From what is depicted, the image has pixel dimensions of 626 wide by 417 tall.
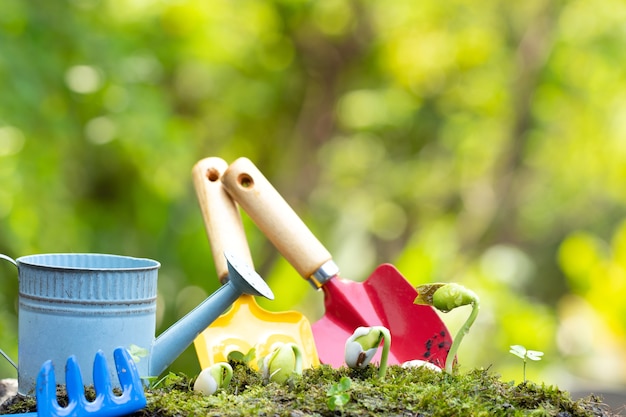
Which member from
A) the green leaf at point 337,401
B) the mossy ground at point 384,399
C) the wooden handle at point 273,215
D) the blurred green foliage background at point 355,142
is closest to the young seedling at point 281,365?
the mossy ground at point 384,399

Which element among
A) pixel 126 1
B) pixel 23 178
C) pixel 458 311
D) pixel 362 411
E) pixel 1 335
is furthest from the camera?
pixel 126 1

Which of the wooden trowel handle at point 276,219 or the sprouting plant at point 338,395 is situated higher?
the wooden trowel handle at point 276,219

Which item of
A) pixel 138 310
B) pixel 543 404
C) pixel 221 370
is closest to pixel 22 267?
pixel 138 310

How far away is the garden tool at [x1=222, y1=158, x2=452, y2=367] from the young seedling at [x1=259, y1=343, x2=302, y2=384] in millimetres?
255

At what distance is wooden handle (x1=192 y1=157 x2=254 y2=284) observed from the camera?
1.20 meters

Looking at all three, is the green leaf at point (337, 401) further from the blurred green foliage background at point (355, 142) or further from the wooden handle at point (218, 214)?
the blurred green foliage background at point (355, 142)

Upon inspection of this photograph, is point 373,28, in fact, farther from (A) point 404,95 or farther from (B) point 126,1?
(B) point 126,1

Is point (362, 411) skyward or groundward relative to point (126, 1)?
groundward

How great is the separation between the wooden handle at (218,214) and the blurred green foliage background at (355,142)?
3.83 feet

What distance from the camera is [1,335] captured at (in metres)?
2.41

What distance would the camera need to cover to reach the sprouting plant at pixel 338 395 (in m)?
0.73

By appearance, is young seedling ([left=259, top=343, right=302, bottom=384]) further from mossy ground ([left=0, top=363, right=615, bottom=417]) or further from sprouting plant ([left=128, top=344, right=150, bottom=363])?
sprouting plant ([left=128, top=344, right=150, bottom=363])

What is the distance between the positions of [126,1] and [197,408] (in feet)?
8.53

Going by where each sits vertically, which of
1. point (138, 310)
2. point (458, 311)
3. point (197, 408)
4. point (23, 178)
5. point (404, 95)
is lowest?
point (197, 408)
